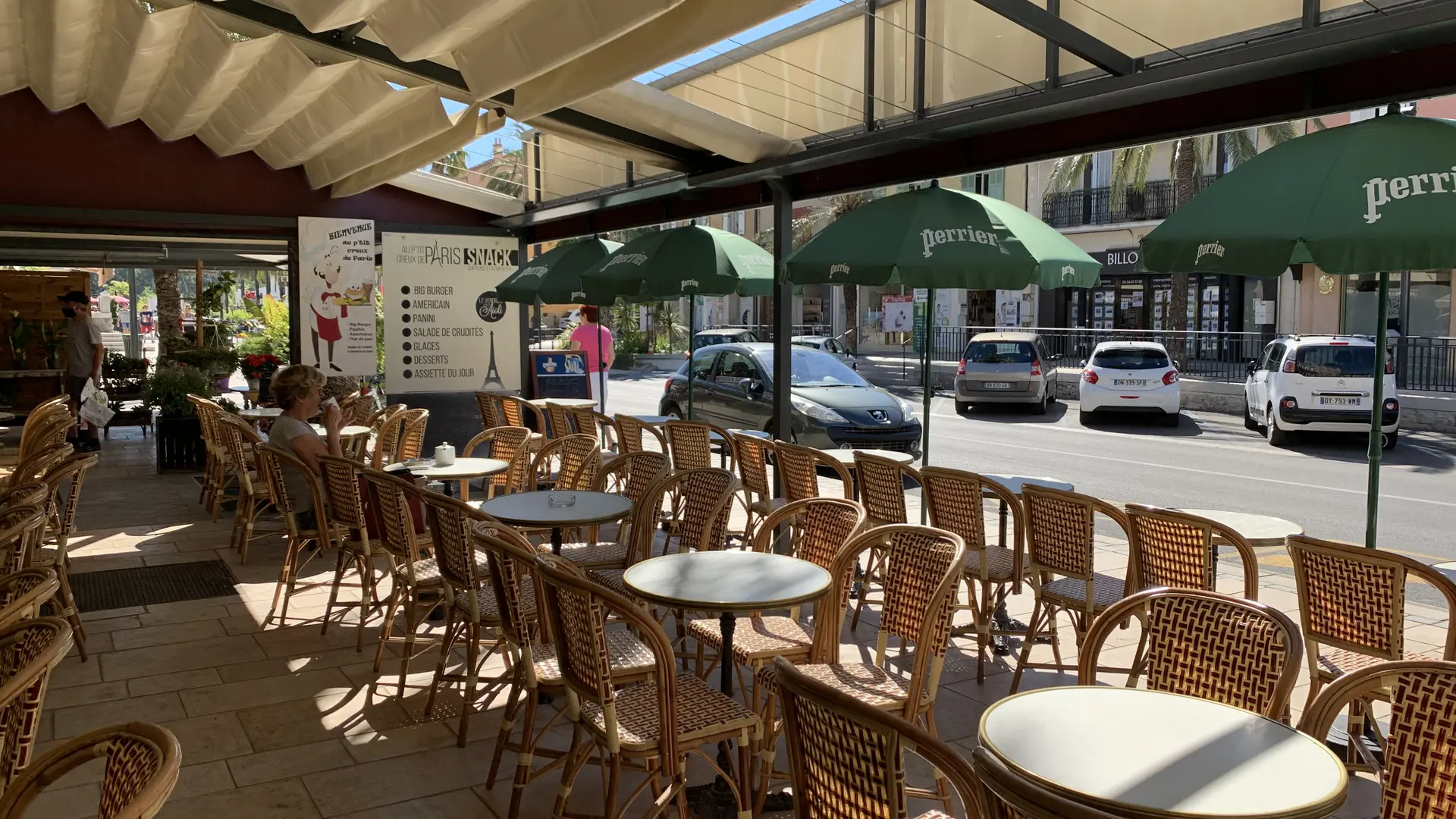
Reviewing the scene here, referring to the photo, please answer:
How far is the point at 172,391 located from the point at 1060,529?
31.0ft

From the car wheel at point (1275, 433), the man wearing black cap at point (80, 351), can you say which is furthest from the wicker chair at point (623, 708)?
the car wheel at point (1275, 433)

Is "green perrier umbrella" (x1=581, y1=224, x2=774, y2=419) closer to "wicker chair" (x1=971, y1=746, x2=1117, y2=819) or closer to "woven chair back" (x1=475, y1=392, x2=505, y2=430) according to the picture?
"woven chair back" (x1=475, y1=392, x2=505, y2=430)

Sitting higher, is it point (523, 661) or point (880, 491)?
point (880, 491)

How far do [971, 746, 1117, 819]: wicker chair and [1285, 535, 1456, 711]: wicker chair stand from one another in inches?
78.0

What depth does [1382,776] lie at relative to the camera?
2383 mm

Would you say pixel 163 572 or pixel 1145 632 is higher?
pixel 1145 632

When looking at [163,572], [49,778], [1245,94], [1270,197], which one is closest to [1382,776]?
[1270,197]

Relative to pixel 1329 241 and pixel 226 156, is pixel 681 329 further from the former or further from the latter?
pixel 1329 241

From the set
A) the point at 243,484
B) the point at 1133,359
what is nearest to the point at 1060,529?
the point at 243,484

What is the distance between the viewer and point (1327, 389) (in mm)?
13625

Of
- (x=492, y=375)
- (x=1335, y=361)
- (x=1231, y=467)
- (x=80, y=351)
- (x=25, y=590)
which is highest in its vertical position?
(x=80, y=351)

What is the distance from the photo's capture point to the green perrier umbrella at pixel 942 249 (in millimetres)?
5254

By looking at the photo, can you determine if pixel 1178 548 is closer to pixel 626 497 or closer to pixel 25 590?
pixel 626 497

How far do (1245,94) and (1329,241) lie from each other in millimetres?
1441
